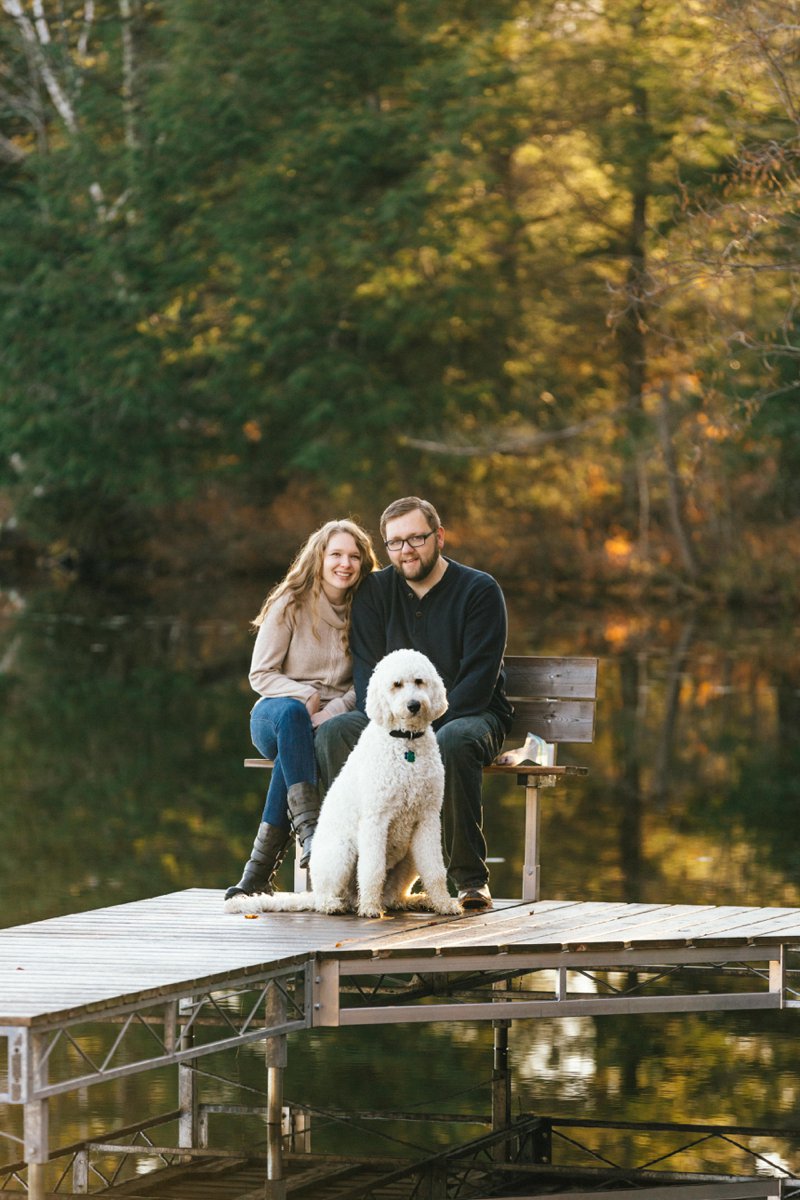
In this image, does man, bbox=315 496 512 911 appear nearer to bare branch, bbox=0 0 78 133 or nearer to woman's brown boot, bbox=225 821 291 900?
woman's brown boot, bbox=225 821 291 900

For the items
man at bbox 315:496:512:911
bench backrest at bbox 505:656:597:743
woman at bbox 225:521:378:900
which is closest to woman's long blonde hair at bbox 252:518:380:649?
woman at bbox 225:521:378:900

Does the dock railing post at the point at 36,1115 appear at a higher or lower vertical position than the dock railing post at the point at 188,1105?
higher

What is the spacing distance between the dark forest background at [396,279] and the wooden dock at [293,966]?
21.1 m

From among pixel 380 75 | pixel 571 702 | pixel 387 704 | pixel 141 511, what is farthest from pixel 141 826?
pixel 141 511

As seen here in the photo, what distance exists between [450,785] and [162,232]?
28871 millimetres

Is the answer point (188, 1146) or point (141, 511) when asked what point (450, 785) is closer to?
point (188, 1146)

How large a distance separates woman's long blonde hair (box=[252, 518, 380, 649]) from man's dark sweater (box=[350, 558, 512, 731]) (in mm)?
153

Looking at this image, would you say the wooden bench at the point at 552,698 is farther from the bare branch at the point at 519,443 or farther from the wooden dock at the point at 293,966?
the bare branch at the point at 519,443

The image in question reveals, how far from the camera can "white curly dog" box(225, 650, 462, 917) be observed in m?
6.32

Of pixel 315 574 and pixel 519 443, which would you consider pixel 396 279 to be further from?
pixel 315 574

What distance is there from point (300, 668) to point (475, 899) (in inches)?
42.8

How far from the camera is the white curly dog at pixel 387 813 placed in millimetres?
6324

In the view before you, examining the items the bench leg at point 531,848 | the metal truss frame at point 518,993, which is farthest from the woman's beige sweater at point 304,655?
the metal truss frame at point 518,993

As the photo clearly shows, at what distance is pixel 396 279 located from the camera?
31.9 m
